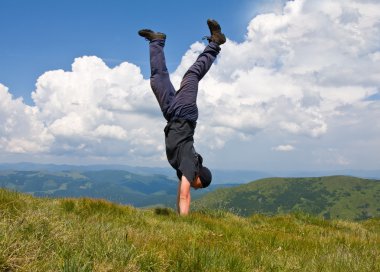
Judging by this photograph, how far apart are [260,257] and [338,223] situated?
922 centimetres

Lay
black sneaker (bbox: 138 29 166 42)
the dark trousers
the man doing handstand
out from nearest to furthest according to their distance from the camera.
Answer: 1. the man doing handstand
2. the dark trousers
3. black sneaker (bbox: 138 29 166 42)

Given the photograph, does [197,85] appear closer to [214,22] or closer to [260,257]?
[214,22]

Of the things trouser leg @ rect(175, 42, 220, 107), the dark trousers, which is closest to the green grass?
the dark trousers

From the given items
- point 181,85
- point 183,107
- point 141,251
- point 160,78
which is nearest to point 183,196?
point 183,107

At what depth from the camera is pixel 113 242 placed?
453cm

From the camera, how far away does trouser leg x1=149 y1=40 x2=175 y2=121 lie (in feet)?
31.9

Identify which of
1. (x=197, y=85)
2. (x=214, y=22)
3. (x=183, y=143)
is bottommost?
(x=183, y=143)

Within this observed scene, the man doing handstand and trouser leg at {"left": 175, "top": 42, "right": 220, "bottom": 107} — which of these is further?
trouser leg at {"left": 175, "top": 42, "right": 220, "bottom": 107}

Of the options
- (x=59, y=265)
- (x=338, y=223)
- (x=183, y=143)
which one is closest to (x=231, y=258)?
(x=59, y=265)

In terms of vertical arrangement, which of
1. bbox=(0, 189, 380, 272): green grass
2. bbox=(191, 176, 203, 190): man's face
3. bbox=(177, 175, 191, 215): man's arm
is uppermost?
bbox=(191, 176, 203, 190): man's face

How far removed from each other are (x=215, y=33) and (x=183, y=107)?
219 centimetres

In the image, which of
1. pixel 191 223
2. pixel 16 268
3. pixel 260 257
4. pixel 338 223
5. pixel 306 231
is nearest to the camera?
pixel 16 268

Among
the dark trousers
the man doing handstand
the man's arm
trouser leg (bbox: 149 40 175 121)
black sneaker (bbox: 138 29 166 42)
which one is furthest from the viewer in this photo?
black sneaker (bbox: 138 29 166 42)

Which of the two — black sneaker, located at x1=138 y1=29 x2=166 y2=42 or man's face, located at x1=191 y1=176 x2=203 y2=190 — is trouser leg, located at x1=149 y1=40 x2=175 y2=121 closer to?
black sneaker, located at x1=138 y1=29 x2=166 y2=42
